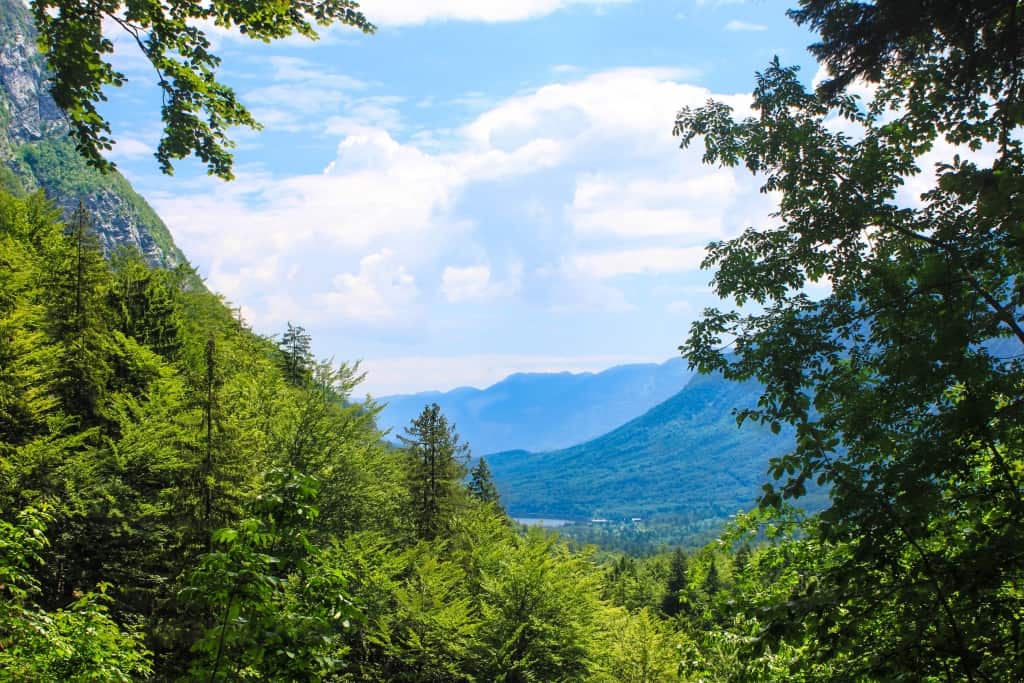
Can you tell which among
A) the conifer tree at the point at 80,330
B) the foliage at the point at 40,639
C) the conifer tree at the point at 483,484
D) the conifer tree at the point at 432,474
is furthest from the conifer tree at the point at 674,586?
the foliage at the point at 40,639

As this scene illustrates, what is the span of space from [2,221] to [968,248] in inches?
1520

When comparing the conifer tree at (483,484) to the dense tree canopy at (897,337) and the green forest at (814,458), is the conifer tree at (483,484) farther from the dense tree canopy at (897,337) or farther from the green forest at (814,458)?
the dense tree canopy at (897,337)

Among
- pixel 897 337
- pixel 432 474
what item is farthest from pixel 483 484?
pixel 897 337

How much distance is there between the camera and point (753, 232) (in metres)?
8.23

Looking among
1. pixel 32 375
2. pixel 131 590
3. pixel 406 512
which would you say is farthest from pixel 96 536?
pixel 406 512

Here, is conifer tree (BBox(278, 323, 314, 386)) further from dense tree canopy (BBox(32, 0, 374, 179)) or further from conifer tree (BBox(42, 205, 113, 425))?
dense tree canopy (BBox(32, 0, 374, 179))

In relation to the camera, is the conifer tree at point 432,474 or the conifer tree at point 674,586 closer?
the conifer tree at point 432,474

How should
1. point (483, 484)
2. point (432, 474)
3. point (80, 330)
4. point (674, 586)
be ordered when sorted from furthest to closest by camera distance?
1. point (674, 586)
2. point (483, 484)
3. point (432, 474)
4. point (80, 330)

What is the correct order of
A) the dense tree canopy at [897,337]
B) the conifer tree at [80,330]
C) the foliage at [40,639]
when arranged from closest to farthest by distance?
the dense tree canopy at [897,337] < the foliage at [40,639] < the conifer tree at [80,330]

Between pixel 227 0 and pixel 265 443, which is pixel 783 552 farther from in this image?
pixel 265 443

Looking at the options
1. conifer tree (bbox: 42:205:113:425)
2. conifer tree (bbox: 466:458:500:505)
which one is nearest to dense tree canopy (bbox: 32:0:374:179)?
conifer tree (bbox: 42:205:113:425)

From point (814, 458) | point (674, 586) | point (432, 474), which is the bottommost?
point (674, 586)

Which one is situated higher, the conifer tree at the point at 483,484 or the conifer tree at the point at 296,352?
the conifer tree at the point at 296,352

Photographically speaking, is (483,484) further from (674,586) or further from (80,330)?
(80,330)
